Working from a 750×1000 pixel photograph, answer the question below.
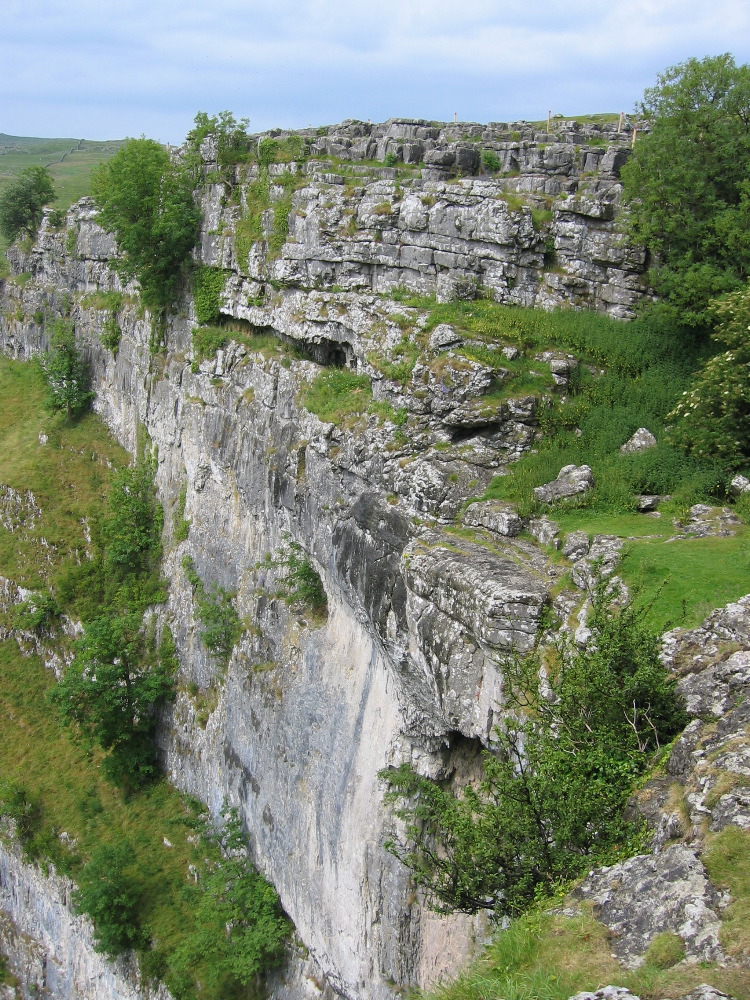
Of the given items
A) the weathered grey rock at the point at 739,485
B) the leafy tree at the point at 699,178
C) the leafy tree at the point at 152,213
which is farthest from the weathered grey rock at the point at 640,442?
the leafy tree at the point at 152,213

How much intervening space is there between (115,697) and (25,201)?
34080 millimetres

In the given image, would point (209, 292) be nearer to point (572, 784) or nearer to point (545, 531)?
point (545, 531)

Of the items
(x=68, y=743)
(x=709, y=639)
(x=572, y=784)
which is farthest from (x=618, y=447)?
(x=68, y=743)

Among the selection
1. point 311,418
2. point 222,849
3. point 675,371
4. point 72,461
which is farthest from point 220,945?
point 72,461

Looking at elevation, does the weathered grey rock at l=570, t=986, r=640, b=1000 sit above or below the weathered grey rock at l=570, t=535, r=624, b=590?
below

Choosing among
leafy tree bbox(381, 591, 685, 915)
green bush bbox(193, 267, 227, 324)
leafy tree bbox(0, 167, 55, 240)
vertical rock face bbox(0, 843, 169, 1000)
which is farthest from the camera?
leafy tree bbox(0, 167, 55, 240)

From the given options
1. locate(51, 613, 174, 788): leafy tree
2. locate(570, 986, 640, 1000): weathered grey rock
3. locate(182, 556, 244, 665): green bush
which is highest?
locate(570, 986, 640, 1000): weathered grey rock

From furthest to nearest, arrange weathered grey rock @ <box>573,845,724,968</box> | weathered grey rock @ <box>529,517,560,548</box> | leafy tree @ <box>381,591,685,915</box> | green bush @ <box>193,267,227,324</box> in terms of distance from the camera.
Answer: green bush @ <box>193,267,227,324</box> < weathered grey rock @ <box>529,517,560,548</box> < leafy tree @ <box>381,591,685,915</box> < weathered grey rock @ <box>573,845,724,968</box>

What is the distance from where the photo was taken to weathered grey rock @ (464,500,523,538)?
14.3 metres

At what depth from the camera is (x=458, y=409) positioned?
1636 cm

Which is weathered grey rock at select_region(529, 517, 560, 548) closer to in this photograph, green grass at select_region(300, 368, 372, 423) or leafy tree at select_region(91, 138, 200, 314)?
green grass at select_region(300, 368, 372, 423)

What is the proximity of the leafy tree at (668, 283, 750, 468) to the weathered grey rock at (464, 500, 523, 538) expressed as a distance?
3.91m

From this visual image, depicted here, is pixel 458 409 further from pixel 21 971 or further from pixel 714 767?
pixel 21 971

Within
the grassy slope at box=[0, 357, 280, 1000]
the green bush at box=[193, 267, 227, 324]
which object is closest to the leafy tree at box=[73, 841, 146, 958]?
the grassy slope at box=[0, 357, 280, 1000]
